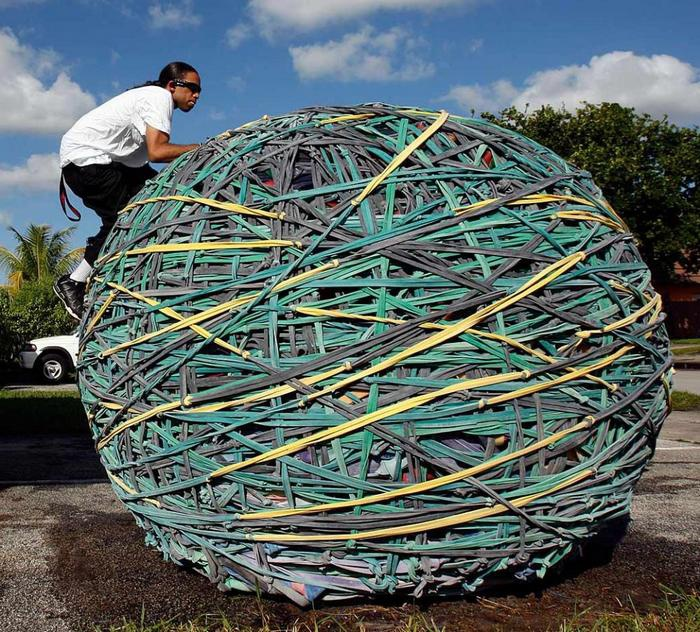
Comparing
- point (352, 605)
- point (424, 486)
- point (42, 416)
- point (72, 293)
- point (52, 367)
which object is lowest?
point (52, 367)

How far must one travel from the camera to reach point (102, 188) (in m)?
4.49

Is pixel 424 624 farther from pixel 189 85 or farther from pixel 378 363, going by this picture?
pixel 189 85

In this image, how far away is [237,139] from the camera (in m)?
3.36

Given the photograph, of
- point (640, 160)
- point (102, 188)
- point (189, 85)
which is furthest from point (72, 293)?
point (640, 160)

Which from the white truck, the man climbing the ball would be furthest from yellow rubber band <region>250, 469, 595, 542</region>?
the white truck

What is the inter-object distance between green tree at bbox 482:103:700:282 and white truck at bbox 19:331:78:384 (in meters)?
20.1

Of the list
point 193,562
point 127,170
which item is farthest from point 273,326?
point 127,170

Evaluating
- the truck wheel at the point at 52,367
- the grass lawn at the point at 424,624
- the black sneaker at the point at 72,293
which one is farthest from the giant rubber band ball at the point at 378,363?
the truck wheel at the point at 52,367

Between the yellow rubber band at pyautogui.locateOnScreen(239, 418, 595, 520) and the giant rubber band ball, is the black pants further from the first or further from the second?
the yellow rubber band at pyautogui.locateOnScreen(239, 418, 595, 520)

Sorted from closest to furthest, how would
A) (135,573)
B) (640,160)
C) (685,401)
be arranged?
(135,573), (685,401), (640,160)

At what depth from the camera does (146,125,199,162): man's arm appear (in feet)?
13.5

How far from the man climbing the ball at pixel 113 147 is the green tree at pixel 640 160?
28.5 m

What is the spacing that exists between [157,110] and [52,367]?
1542 cm

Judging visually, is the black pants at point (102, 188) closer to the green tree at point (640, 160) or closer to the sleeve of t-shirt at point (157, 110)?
the sleeve of t-shirt at point (157, 110)
